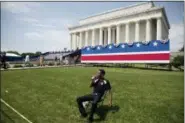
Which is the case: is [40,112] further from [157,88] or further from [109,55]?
[109,55]

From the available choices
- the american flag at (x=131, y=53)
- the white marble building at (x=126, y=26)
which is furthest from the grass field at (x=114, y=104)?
the white marble building at (x=126, y=26)

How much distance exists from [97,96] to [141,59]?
22172 mm

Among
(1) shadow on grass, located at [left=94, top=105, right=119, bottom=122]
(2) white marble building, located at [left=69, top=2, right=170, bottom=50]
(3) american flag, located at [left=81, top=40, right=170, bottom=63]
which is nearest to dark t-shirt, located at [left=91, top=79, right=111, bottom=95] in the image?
(1) shadow on grass, located at [left=94, top=105, right=119, bottom=122]

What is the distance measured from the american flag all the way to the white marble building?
25924 millimetres

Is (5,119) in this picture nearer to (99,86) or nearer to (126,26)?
(99,86)

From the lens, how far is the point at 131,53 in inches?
1251

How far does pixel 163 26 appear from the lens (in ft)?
210

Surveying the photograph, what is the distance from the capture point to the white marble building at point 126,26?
210 ft

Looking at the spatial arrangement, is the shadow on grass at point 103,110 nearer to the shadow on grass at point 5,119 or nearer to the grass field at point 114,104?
the grass field at point 114,104

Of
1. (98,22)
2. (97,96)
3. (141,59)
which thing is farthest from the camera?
(98,22)

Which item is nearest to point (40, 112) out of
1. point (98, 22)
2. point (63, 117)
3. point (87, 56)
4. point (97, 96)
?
point (63, 117)

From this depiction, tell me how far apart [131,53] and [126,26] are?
1624 inches

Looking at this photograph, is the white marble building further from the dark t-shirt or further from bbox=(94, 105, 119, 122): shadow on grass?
the dark t-shirt

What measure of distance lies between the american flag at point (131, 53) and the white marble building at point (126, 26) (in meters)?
25.9
